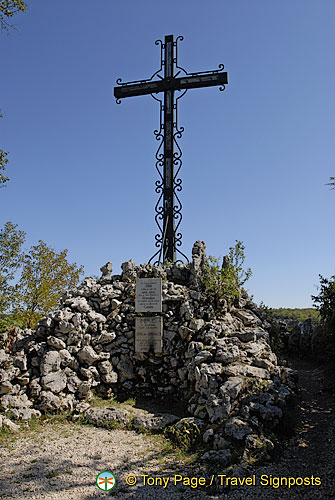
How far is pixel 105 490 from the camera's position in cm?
504

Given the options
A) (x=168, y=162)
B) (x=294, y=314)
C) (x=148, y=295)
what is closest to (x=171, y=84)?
(x=168, y=162)

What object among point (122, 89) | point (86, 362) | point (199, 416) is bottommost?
point (199, 416)

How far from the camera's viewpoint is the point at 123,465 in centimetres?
575

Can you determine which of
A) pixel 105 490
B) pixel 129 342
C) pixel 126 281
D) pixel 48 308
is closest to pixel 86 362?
pixel 129 342

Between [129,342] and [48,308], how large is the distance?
675 cm

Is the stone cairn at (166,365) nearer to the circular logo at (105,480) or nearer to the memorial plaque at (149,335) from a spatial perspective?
the memorial plaque at (149,335)

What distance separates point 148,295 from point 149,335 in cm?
96

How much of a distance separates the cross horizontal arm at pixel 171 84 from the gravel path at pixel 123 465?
27.9 ft

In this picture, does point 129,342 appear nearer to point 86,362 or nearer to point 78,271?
point 86,362

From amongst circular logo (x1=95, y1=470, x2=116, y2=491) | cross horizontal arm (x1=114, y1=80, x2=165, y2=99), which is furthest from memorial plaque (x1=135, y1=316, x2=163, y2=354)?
cross horizontal arm (x1=114, y1=80, x2=165, y2=99)

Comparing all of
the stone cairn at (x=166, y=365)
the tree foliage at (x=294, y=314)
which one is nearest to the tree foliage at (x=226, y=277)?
the stone cairn at (x=166, y=365)

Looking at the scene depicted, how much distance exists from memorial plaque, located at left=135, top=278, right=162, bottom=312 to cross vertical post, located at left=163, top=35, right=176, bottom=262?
50.0 inches

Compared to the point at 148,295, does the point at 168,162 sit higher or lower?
higher

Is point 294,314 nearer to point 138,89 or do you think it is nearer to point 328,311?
point 328,311
